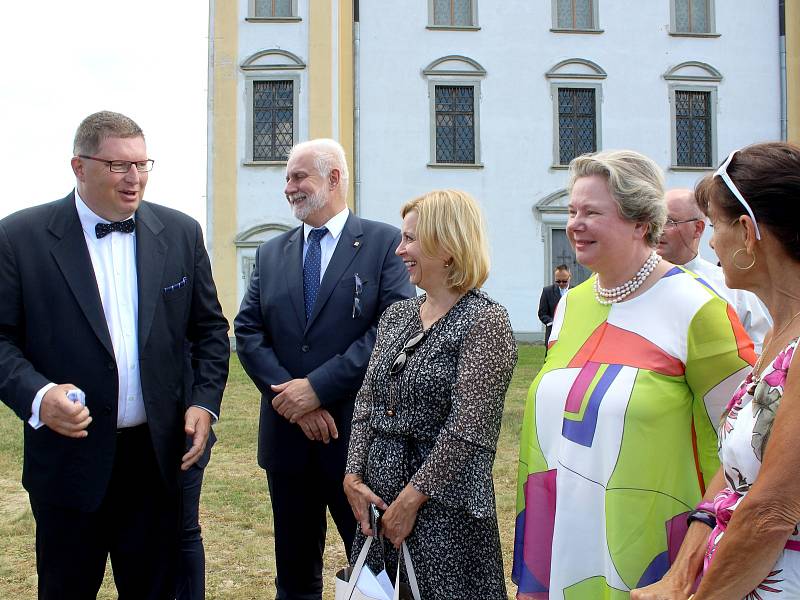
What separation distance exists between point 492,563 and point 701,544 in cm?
83

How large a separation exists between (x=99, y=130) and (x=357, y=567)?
6.13 ft

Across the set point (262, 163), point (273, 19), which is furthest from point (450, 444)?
point (273, 19)

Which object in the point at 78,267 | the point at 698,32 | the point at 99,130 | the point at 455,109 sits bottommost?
the point at 78,267

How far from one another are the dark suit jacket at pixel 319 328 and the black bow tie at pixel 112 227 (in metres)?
0.78

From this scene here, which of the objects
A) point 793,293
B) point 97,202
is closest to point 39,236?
point 97,202

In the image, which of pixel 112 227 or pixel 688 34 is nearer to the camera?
pixel 112 227

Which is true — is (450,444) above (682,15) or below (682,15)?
below

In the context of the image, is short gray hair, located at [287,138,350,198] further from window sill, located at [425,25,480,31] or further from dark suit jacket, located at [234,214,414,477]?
window sill, located at [425,25,480,31]

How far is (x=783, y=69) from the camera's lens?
895 inches

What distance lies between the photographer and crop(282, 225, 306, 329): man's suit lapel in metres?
3.75

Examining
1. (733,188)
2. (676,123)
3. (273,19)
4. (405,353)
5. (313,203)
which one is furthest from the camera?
(676,123)

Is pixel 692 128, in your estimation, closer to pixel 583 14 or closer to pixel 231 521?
pixel 583 14

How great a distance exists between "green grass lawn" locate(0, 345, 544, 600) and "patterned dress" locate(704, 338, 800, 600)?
2328 mm

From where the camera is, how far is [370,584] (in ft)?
8.85
